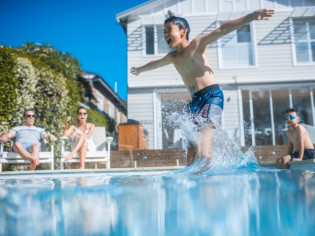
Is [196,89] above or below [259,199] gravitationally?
above

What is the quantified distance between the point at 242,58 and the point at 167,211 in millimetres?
11072

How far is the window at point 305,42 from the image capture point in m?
11.3

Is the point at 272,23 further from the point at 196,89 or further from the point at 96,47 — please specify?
the point at 96,47

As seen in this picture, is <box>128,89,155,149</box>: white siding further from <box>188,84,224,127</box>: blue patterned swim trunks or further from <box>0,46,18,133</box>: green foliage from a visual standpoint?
<box>188,84,224,127</box>: blue patterned swim trunks

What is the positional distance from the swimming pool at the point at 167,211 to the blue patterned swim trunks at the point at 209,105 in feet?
5.02

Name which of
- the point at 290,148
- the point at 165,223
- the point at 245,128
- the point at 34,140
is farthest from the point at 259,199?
the point at 245,128

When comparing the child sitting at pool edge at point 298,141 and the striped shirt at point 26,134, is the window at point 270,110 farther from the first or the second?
the striped shirt at point 26,134

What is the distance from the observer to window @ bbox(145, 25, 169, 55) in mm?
11297

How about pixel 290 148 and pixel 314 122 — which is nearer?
pixel 290 148

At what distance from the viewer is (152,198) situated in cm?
114

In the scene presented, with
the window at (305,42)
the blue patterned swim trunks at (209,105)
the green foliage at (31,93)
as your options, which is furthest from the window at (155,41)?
the blue patterned swim trunks at (209,105)

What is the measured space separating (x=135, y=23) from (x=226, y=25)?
9367 millimetres

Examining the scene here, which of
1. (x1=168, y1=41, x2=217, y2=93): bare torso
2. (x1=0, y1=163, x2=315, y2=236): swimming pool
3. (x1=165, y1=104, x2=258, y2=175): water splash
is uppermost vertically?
(x1=168, y1=41, x2=217, y2=93): bare torso

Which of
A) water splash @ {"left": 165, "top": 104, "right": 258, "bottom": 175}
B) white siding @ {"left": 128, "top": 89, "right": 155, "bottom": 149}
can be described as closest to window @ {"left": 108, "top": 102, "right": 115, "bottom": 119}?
white siding @ {"left": 128, "top": 89, "right": 155, "bottom": 149}
